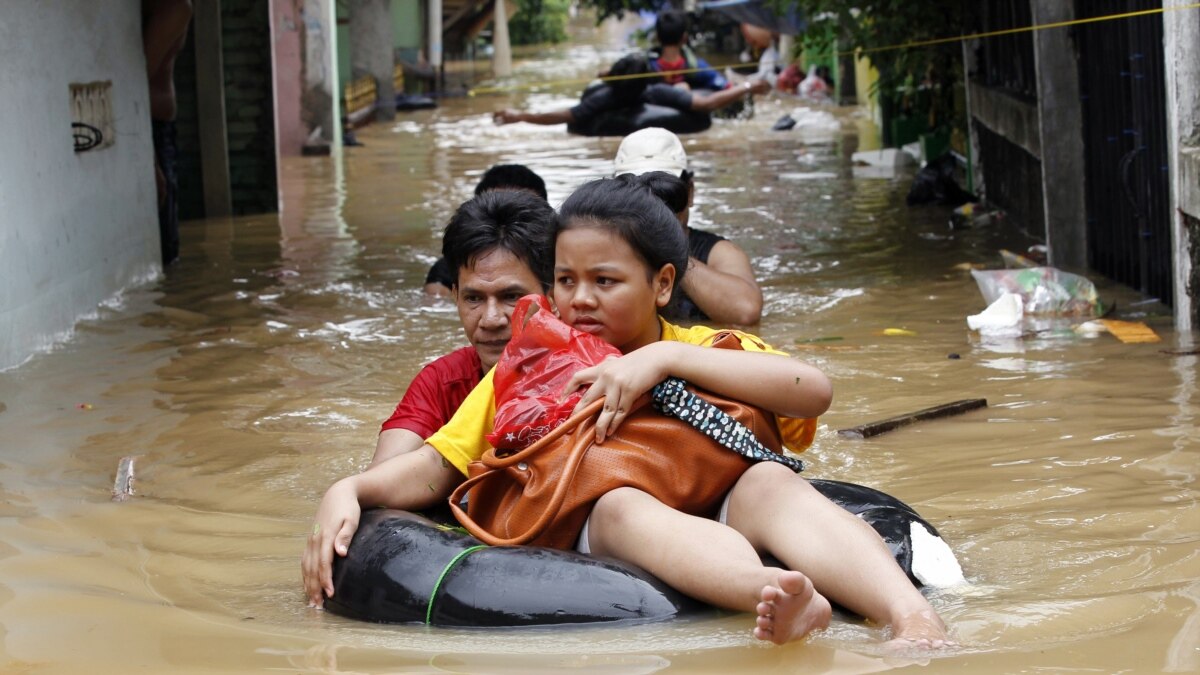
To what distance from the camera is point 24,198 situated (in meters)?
7.16

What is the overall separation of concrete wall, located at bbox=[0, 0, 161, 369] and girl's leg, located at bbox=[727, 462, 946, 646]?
4.54 metres

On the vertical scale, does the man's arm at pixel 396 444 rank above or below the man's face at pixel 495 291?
below

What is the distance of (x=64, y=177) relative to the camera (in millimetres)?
7891

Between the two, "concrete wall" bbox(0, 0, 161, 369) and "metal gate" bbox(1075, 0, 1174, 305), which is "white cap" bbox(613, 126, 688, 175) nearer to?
"metal gate" bbox(1075, 0, 1174, 305)

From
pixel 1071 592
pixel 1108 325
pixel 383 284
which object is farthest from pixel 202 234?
pixel 1071 592

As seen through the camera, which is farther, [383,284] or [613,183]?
[383,284]

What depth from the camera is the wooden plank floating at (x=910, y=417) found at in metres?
5.31

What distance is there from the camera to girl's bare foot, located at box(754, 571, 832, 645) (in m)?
2.78

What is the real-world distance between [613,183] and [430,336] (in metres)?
4.23

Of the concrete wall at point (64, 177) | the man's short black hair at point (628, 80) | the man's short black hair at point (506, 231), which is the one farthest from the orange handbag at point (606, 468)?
the man's short black hair at point (628, 80)

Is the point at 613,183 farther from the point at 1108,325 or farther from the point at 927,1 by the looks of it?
the point at 927,1

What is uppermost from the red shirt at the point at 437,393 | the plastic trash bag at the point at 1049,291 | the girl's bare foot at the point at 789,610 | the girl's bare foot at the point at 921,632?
the red shirt at the point at 437,393

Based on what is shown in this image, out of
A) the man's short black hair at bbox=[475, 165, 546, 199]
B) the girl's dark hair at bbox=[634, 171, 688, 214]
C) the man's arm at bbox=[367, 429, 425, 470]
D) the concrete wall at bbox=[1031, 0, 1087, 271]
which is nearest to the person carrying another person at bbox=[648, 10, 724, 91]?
the concrete wall at bbox=[1031, 0, 1087, 271]

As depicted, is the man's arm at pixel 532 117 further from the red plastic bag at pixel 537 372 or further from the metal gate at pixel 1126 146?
the red plastic bag at pixel 537 372
